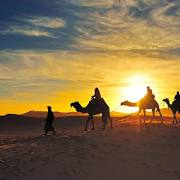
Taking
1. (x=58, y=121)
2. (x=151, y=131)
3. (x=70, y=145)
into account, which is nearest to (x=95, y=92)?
(x=151, y=131)

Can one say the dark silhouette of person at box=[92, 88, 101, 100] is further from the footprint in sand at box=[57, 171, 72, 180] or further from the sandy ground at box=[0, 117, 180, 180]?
the footprint in sand at box=[57, 171, 72, 180]

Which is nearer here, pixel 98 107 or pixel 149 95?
pixel 98 107

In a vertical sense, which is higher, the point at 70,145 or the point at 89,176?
the point at 70,145

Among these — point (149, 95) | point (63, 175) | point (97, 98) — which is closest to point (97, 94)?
point (97, 98)

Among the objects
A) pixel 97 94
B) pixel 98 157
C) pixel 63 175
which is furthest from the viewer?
pixel 97 94

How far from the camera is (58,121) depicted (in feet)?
202

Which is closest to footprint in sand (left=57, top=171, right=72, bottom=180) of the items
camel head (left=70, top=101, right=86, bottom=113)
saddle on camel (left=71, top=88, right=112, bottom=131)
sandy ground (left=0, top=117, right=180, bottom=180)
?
sandy ground (left=0, top=117, right=180, bottom=180)

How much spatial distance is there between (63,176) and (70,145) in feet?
12.5

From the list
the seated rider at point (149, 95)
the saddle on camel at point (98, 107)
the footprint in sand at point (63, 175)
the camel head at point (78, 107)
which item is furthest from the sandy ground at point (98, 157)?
the seated rider at point (149, 95)

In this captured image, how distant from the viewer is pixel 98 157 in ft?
67.6

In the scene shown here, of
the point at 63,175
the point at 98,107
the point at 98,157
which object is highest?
the point at 98,107

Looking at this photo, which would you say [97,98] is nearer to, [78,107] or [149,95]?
[78,107]

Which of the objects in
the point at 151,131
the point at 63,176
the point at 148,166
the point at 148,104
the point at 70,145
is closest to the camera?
the point at 63,176

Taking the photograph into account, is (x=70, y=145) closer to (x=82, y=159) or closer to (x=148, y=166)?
(x=82, y=159)
